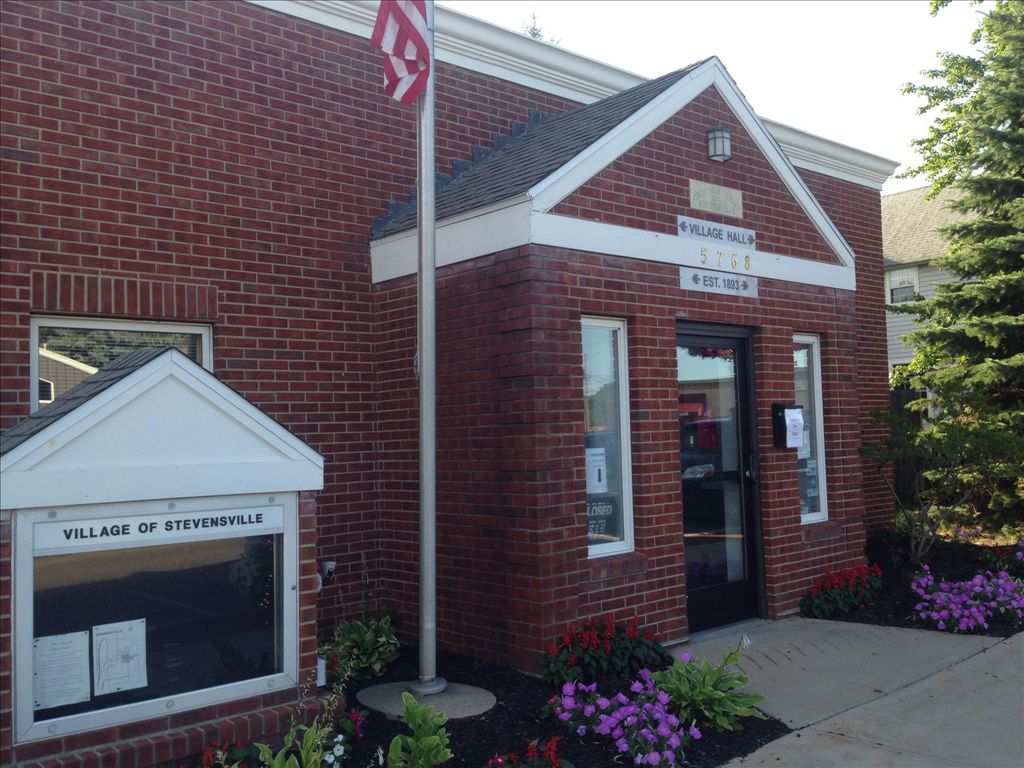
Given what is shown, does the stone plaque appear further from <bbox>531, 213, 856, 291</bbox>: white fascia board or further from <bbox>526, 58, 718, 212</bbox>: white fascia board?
<bbox>526, 58, 718, 212</bbox>: white fascia board

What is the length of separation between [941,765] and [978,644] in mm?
2631

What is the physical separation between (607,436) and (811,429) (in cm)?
277

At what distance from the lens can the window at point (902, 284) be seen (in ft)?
82.8

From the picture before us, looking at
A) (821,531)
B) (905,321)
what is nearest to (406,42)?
(821,531)

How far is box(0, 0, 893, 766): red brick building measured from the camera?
5973 millimetres

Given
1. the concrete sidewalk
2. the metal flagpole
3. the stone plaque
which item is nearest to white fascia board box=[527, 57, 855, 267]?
the stone plaque

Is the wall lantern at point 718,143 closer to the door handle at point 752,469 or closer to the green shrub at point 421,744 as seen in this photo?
the door handle at point 752,469

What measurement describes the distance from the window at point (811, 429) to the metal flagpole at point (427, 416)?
4224mm

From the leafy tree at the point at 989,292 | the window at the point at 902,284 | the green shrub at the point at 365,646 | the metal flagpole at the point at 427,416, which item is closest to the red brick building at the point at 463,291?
the green shrub at the point at 365,646

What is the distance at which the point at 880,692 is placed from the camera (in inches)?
229

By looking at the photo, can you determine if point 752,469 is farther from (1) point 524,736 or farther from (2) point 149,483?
Answer: (2) point 149,483

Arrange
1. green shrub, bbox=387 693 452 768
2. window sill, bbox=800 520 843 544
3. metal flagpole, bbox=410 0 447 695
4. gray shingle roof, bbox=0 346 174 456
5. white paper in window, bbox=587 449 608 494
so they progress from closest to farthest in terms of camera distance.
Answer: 1. gray shingle roof, bbox=0 346 174 456
2. green shrub, bbox=387 693 452 768
3. metal flagpole, bbox=410 0 447 695
4. white paper in window, bbox=587 449 608 494
5. window sill, bbox=800 520 843 544

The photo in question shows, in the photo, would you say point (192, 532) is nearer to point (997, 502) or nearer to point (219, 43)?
point (219, 43)

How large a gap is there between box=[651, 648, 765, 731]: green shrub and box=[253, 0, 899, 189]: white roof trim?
548cm
